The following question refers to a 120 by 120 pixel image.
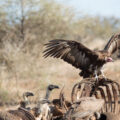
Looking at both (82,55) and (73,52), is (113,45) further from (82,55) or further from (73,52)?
(73,52)

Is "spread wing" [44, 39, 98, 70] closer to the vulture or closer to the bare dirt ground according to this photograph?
the vulture

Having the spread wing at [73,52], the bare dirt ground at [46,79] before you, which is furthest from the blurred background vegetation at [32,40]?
the spread wing at [73,52]

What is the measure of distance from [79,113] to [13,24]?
1331 cm

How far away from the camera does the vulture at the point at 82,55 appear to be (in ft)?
26.5

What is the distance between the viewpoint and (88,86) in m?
6.05

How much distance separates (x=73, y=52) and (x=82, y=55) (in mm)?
201

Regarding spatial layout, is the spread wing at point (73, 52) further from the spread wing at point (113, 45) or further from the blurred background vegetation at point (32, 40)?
the blurred background vegetation at point (32, 40)

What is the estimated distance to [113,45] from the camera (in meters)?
8.73

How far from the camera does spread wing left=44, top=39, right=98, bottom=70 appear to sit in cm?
803

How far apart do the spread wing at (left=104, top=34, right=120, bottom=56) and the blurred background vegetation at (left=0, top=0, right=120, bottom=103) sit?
4635 mm

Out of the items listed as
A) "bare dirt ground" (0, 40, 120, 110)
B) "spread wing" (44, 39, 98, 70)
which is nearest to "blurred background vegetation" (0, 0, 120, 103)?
"bare dirt ground" (0, 40, 120, 110)

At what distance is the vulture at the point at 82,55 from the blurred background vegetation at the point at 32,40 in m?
4.45

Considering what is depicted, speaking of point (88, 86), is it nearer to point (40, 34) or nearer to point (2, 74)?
point (2, 74)

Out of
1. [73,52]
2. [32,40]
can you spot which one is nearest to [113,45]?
A: [73,52]
